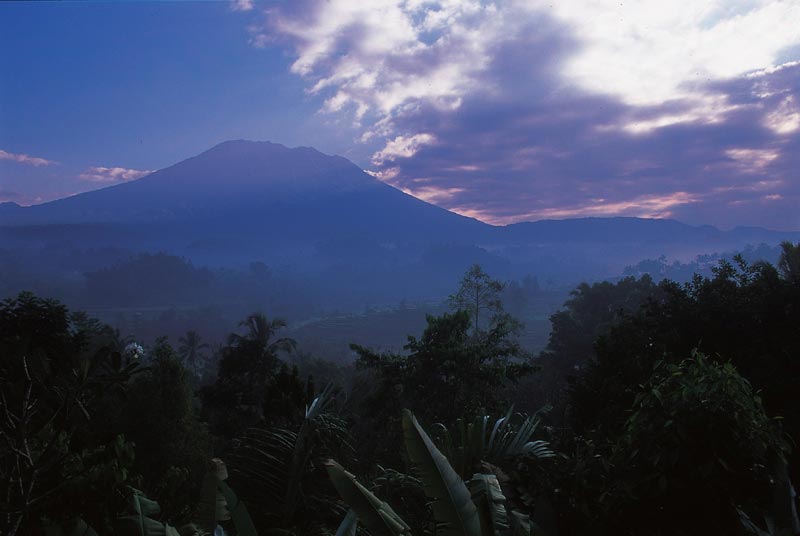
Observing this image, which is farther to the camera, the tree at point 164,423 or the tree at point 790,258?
the tree at point 790,258

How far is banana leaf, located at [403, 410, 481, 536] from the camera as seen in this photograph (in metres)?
2.53

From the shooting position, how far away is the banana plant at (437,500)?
99.8 inches

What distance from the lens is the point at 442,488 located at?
2.58 meters

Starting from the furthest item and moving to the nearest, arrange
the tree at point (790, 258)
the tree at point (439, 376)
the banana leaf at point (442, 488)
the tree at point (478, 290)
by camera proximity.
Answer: the tree at point (478, 290)
the tree at point (790, 258)
the tree at point (439, 376)
the banana leaf at point (442, 488)

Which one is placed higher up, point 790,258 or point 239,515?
point 790,258

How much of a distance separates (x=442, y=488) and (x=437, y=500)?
0.22 feet

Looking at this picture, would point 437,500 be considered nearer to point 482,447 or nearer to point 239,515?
point 239,515

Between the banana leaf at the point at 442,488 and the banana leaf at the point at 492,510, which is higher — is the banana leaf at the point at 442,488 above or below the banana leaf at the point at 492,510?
above

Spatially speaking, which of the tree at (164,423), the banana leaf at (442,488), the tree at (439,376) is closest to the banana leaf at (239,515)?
the banana leaf at (442,488)

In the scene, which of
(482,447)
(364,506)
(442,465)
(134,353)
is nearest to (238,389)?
(134,353)

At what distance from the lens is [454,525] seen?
2.52 metres

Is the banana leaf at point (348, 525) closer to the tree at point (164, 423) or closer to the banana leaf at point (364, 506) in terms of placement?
the banana leaf at point (364, 506)

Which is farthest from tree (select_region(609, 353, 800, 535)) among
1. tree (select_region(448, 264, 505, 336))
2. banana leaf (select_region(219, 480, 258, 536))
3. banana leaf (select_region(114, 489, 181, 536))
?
tree (select_region(448, 264, 505, 336))

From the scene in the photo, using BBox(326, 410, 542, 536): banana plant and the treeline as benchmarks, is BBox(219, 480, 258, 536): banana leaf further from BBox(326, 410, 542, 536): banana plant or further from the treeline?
BBox(326, 410, 542, 536): banana plant
